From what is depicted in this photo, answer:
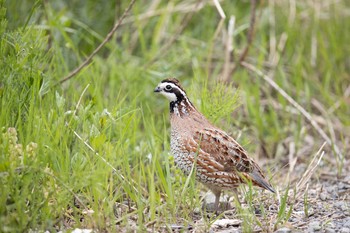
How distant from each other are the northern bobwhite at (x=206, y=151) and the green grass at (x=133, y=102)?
147 millimetres

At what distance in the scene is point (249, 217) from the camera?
4855 millimetres

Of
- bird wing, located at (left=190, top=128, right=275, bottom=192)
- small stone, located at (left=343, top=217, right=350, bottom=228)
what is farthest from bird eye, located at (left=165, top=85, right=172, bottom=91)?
small stone, located at (left=343, top=217, right=350, bottom=228)

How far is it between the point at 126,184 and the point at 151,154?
0.87 meters

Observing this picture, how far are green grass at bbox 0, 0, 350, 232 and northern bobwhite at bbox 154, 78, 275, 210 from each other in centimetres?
15

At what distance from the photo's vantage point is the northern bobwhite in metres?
5.64

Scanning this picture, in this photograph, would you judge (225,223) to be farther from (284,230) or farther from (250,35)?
(250,35)

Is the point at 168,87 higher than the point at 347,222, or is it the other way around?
the point at 168,87

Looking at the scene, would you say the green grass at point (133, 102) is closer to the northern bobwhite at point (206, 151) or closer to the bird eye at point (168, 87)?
the northern bobwhite at point (206, 151)

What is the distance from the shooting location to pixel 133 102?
5.90 m

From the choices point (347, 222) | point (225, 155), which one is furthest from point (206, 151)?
point (347, 222)

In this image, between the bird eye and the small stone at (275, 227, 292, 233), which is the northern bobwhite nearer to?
the bird eye

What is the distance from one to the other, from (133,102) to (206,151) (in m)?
0.76

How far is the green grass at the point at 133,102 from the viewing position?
186 inches

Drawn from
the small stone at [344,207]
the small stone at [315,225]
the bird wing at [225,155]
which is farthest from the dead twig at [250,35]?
the small stone at [315,225]
